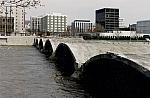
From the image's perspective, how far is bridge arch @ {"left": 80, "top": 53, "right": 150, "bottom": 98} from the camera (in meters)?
18.1

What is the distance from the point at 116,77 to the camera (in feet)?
73.4

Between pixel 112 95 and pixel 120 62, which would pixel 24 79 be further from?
pixel 120 62

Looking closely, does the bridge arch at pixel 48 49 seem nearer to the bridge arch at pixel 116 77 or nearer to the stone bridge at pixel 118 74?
the stone bridge at pixel 118 74

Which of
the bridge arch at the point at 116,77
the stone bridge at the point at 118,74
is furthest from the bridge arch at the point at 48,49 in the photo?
the bridge arch at the point at 116,77

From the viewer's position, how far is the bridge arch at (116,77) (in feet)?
59.3

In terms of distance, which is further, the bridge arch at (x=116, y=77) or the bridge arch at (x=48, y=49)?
the bridge arch at (x=48, y=49)

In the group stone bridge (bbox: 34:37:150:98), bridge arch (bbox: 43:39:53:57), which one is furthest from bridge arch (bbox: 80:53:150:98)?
bridge arch (bbox: 43:39:53:57)

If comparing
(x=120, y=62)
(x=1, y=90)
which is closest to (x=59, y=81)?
(x=1, y=90)

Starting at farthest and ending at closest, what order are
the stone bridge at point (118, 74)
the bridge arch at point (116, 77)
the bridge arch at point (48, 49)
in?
the bridge arch at point (48, 49), the bridge arch at point (116, 77), the stone bridge at point (118, 74)

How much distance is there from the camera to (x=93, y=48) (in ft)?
155

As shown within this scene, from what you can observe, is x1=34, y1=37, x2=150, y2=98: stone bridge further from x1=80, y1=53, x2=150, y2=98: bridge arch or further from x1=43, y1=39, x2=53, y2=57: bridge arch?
x1=43, y1=39, x2=53, y2=57: bridge arch

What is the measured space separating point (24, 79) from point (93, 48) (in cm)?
1381

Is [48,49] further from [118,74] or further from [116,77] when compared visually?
[118,74]

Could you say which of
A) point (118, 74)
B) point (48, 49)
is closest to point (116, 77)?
point (118, 74)
